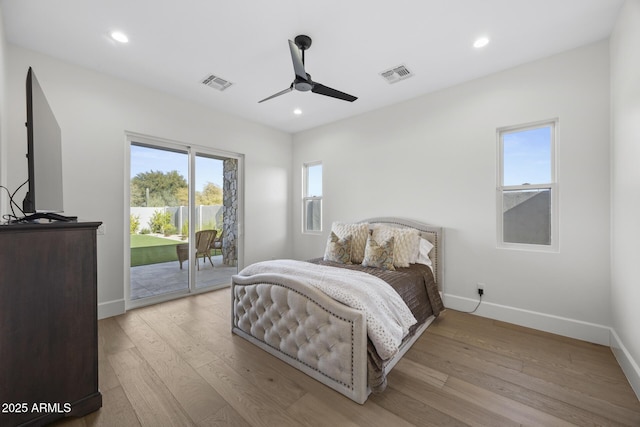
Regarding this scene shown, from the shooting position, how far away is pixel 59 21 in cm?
223

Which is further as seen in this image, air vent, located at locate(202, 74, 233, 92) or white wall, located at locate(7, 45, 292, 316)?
air vent, located at locate(202, 74, 233, 92)

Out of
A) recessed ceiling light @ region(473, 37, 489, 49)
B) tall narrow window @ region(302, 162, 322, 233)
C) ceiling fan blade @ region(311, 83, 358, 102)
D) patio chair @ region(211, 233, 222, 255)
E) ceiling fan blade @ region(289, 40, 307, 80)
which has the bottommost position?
patio chair @ region(211, 233, 222, 255)

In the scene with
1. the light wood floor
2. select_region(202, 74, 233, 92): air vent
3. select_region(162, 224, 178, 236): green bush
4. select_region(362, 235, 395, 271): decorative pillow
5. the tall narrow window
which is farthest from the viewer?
the tall narrow window

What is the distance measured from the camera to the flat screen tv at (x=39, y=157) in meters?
1.36

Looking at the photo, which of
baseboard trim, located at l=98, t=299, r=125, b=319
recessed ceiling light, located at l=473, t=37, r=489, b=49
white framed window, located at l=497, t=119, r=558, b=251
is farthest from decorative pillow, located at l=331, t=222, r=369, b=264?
baseboard trim, located at l=98, t=299, r=125, b=319

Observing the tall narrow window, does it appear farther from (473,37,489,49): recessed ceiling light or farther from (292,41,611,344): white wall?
(473,37,489,49): recessed ceiling light

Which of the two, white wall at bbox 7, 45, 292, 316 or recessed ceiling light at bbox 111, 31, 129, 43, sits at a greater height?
recessed ceiling light at bbox 111, 31, 129, 43

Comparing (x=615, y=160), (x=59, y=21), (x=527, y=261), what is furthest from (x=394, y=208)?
(x=59, y=21)

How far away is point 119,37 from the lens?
2412 mm

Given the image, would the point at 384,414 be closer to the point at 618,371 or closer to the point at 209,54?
the point at 618,371

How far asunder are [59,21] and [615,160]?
16.3 ft

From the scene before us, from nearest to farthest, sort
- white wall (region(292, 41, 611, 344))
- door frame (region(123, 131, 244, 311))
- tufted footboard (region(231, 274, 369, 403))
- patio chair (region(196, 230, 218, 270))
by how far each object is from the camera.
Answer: tufted footboard (region(231, 274, 369, 403))
white wall (region(292, 41, 611, 344))
door frame (region(123, 131, 244, 311))
patio chair (region(196, 230, 218, 270))

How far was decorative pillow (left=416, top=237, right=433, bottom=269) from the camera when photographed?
125 inches

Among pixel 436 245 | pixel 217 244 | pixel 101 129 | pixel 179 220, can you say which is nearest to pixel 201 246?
pixel 217 244
